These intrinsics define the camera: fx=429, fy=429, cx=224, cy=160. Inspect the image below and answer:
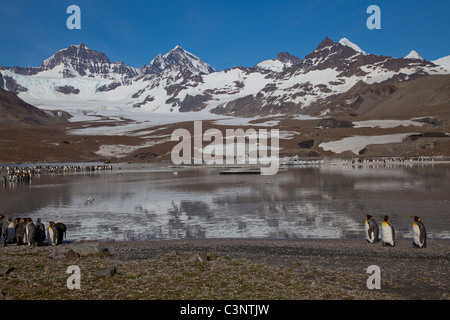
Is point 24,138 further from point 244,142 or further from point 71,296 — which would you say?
point 71,296

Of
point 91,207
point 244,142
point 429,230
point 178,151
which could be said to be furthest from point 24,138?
point 429,230

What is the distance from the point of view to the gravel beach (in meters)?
10.1

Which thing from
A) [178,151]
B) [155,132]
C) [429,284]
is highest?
[155,132]

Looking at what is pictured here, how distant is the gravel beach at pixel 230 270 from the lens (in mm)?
10109

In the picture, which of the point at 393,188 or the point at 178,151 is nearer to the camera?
the point at 393,188

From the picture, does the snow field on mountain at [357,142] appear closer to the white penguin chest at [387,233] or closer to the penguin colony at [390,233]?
the penguin colony at [390,233]

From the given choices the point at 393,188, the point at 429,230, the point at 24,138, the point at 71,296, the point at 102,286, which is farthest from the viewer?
the point at 24,138

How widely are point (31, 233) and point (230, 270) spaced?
29.8ft

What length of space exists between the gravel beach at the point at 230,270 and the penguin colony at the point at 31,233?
0.44 m

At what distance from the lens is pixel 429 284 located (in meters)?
10.8

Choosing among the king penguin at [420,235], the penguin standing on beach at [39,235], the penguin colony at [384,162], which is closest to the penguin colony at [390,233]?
the king penguin at [420,235]

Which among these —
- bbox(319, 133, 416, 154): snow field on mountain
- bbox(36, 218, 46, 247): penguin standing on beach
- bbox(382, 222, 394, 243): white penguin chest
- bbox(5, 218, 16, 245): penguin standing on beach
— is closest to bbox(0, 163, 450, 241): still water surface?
bbox(36, 218, 46, 247): penguin standing on beach

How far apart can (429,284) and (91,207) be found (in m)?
22.4

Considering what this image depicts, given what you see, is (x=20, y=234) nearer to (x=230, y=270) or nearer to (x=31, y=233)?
(x=31, y=233)
